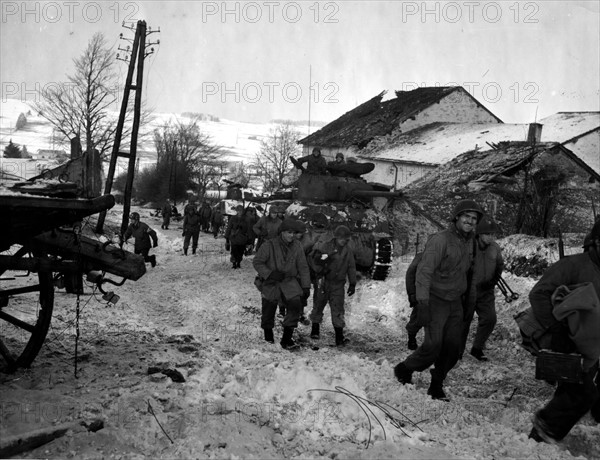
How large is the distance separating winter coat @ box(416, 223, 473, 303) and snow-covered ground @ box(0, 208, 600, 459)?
39.3 inches

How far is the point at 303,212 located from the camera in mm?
12750

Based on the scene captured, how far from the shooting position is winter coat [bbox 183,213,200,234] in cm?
1709

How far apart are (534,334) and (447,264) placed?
3.97ft

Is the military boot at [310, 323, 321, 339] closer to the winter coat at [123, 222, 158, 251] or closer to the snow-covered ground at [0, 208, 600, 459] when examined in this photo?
the snow-covered ground at [0, 208, 600, 459]

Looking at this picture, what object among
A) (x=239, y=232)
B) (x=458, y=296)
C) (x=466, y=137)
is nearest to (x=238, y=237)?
(x=239, y=232)

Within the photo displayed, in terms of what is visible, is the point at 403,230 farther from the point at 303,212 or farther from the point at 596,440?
the point at 596,440

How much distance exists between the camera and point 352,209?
42.5ft

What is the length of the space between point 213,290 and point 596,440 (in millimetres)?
7927

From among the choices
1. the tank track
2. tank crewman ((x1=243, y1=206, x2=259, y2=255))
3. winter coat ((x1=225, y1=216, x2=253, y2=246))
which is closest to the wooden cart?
the tank track

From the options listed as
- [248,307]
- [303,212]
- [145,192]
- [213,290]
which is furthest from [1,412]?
[145,192]

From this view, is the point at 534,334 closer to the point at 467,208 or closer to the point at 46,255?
the point at 467,208

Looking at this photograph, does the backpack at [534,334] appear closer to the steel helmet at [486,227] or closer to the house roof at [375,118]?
the steel helmet at [486,227]

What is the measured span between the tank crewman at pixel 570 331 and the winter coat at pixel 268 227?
8.37 meters

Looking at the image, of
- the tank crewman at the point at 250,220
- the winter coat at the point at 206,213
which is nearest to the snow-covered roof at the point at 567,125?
the tank crewman at the point at 250,220
